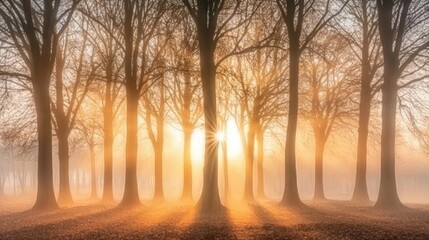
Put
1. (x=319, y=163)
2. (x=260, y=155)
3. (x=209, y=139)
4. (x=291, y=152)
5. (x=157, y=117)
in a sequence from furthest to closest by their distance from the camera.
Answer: (x=260, y=155) → (x=319, y=163) → (x=157, y=117) → (x=291, y=152) → (x=209, y=139)

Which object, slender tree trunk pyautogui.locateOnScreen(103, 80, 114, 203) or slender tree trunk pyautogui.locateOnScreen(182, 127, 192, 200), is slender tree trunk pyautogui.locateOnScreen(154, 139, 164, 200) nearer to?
slender tree trunk pyautogui.locateOnScreen(182, 127, 192, 200)

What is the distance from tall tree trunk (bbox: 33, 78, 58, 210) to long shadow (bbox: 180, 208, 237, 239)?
8996 millimetres

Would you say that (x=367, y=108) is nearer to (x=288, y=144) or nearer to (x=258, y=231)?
(x=288, y=144)

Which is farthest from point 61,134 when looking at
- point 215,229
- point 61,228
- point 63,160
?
point 215,229

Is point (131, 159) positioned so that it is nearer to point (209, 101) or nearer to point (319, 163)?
point (209, 101)

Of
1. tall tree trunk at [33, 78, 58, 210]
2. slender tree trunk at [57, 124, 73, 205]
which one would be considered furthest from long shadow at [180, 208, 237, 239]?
slender tree trunk at [57, 124, 73, 205]

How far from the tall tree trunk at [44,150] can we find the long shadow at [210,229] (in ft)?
29.5

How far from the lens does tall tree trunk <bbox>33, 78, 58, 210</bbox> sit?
21047 mm

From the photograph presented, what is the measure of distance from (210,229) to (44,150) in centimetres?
1190

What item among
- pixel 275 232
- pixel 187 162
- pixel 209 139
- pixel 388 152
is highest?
pixel 209 139

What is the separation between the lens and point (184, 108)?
30.0 m

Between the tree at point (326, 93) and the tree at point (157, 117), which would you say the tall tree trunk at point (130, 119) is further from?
the tree at point (326, 93)

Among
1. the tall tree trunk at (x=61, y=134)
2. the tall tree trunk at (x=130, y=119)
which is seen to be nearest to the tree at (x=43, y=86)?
the tall tree trunk at (x=130, y=119)

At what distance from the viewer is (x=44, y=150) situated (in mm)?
21047
